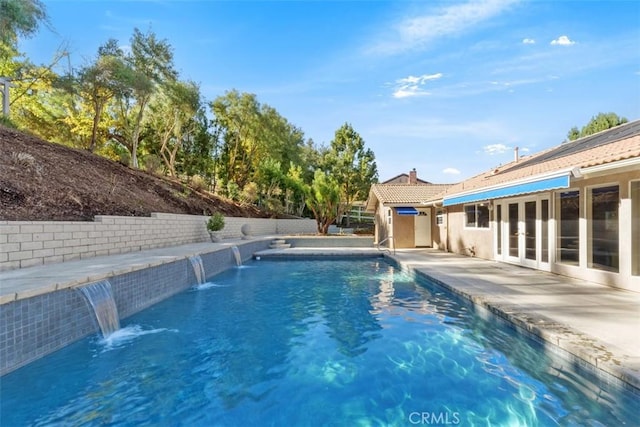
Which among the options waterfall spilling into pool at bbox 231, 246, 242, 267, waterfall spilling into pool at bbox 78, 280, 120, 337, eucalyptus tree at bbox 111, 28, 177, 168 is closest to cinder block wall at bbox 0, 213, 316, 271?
waterfall spilling into pool at bbox 78, 280, 120, 337

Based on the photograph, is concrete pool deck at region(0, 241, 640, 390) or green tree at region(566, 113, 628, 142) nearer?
concrete pool deck at region(0, 241, 640, 390)

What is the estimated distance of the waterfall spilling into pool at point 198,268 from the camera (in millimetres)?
13562

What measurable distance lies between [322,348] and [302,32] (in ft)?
62.8

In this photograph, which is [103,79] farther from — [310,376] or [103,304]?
[310,376]

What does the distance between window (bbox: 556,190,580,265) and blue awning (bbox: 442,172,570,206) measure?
1453 mm

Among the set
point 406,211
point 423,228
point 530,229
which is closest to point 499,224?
point 530,229

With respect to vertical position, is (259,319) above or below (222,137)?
below

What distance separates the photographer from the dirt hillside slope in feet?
37.0

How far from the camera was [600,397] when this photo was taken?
15.4 ft

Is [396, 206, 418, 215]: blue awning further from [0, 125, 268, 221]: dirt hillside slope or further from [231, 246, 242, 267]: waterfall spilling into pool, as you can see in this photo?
[0, 125, 268, 221]: dirt hillside slope

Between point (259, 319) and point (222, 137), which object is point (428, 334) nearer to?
point (259, 319)

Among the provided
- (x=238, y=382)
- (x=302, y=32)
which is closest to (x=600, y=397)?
(x=238, y=382)

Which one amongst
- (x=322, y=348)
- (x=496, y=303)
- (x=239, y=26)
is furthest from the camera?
(x=239, y=26)
